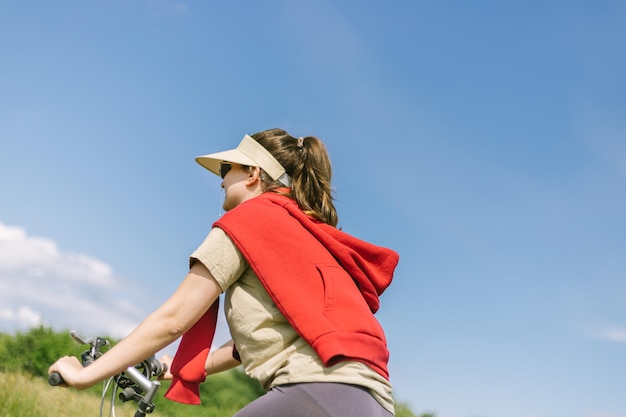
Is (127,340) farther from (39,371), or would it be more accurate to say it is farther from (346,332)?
(39,371)

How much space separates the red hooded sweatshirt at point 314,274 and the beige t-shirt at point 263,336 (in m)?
0.04

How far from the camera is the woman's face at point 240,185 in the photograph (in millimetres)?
3084

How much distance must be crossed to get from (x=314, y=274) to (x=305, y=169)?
2.00 ft

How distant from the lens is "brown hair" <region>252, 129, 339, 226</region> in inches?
119

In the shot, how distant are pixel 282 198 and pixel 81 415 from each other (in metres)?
3.66

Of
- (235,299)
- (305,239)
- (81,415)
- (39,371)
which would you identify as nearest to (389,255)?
(305,239)

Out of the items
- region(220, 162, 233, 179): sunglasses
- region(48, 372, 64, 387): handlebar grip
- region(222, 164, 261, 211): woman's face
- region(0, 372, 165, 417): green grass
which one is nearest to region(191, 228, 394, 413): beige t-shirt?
region(222, 164, 261, 211): woman's face

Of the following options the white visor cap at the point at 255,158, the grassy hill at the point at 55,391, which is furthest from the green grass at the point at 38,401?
the white visor cap at the point at 255,158

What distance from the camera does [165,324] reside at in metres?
2.59

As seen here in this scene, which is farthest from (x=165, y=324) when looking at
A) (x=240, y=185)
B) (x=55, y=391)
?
(x=55, y=391)

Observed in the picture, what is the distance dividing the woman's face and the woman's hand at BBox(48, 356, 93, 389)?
874 millimetres

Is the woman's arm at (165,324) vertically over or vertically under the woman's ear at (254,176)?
under

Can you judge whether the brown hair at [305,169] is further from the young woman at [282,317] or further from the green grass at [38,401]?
the green grass at [38,401]

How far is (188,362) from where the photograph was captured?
288cm
